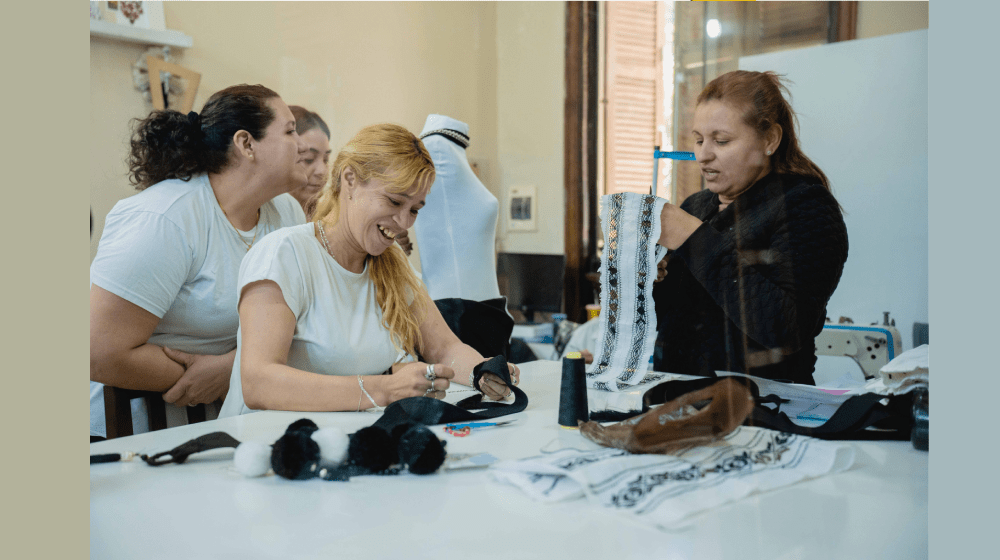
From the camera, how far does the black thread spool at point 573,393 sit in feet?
1.87

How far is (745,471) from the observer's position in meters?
0.43

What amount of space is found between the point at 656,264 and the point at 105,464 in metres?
0.45

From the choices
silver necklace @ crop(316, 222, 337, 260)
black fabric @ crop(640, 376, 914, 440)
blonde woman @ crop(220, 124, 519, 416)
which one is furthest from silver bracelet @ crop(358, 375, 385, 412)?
black fabric @ crop(640, 376, 914, 440)

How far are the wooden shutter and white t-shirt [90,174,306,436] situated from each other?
17.8 inches

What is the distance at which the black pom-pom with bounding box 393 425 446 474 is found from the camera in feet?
1.52

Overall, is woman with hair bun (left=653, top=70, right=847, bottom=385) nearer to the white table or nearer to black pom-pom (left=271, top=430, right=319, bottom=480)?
the white table

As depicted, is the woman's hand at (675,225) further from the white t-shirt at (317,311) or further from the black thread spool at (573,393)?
the white t-shirt at (317,311)

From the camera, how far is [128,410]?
82 centimetres

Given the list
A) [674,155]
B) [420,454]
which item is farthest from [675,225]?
[420,454]

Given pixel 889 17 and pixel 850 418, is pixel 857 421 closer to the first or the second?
pixel 850 418

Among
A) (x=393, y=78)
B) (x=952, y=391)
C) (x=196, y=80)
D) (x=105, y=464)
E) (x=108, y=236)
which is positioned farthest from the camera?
(x=393, y=78)

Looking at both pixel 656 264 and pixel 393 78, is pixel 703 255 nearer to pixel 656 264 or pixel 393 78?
pixel 656 264

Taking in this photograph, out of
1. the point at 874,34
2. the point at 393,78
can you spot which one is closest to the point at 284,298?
the point at 393,78

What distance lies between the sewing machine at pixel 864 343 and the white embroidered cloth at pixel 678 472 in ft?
0.20
